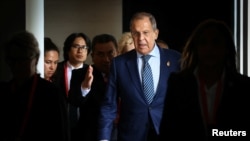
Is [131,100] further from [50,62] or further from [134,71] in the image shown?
[50,62]

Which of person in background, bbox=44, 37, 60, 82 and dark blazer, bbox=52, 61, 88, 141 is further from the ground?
person in background, bbox=44, 37, 60, 82

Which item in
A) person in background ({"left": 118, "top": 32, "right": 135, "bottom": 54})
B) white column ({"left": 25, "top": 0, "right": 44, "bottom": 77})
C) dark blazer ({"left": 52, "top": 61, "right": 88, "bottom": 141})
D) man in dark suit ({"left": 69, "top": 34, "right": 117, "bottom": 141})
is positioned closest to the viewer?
white column ({"left": 25, "top": 0, "right": 44, "bottom": 77})

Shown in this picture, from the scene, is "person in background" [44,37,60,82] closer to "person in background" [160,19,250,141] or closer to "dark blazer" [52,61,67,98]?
"dark blazer" [52,61,67,98]

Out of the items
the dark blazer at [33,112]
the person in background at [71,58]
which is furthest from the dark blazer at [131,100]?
the person in background at [71,58]

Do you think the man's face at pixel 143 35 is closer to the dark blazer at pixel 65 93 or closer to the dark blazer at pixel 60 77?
the dark blazer at pixel 65 93

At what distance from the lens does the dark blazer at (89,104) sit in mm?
2865

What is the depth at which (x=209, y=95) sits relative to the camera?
197cm

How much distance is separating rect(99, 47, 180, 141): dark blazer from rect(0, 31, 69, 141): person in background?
0.57 meters

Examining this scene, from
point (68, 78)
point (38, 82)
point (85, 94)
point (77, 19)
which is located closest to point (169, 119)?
point (38, 82)

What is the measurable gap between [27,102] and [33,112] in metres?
0.05

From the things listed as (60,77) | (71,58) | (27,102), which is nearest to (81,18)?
(71,58)

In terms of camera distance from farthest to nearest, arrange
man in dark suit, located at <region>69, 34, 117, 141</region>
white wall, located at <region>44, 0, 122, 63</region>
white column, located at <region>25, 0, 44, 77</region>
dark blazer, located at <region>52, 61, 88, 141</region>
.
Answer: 1. white wall, located at <region>44, 0, 122, 63</region>
2. dark blazer, located at <region>52, 61, 88, 141</region>
3. man in dark suit, located at <region>69, 34, 117, 141</region>
4. white column, located at <region>25, 0, 44, 77</region>

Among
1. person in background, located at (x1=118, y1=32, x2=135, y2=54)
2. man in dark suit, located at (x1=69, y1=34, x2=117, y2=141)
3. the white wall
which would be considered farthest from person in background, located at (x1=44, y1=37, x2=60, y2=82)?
the white wall

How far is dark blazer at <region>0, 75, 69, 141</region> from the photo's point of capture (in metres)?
2.05
